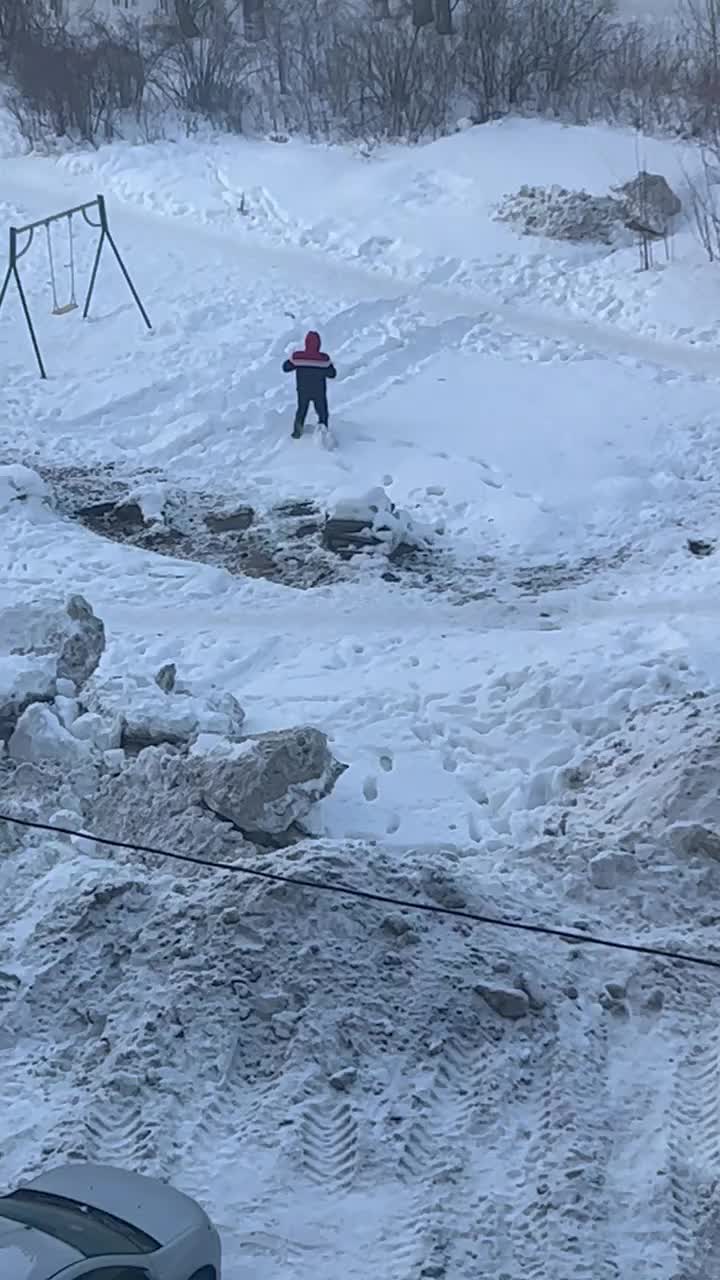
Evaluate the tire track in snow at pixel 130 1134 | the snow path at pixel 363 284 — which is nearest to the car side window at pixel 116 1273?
the tire track in snow at pixel 130 1134

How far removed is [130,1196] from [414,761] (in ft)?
12.6

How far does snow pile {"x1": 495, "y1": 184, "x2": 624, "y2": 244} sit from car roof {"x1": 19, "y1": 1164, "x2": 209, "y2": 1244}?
1374 cm

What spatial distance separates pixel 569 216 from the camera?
1700cm

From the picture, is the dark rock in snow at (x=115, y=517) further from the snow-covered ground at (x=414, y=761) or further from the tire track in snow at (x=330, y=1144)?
the tire track in snow at (x=330, y=1144)

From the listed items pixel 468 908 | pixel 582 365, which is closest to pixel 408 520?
pixel 582 365

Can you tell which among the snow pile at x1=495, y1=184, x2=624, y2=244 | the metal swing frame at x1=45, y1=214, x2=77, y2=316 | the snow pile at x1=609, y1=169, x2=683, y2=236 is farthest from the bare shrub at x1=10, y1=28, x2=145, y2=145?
the snow pile at x1=609, y1=169, x2=683, y2=236

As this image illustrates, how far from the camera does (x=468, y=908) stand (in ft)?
23.1

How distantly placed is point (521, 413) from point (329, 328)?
9.10ft

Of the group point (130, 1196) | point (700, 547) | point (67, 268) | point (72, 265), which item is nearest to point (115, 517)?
point (700, 547)

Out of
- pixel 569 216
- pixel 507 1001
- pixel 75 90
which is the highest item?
pixel 75 90

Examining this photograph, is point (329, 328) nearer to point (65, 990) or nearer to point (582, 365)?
point (582, 365)

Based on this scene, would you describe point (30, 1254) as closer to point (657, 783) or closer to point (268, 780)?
point (268, 780)

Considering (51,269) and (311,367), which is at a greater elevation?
(51,269)

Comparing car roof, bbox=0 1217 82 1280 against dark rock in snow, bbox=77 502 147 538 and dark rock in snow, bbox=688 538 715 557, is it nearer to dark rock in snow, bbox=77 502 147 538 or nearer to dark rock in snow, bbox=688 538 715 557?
dark rock in snow, bbox=688 538 715 557
